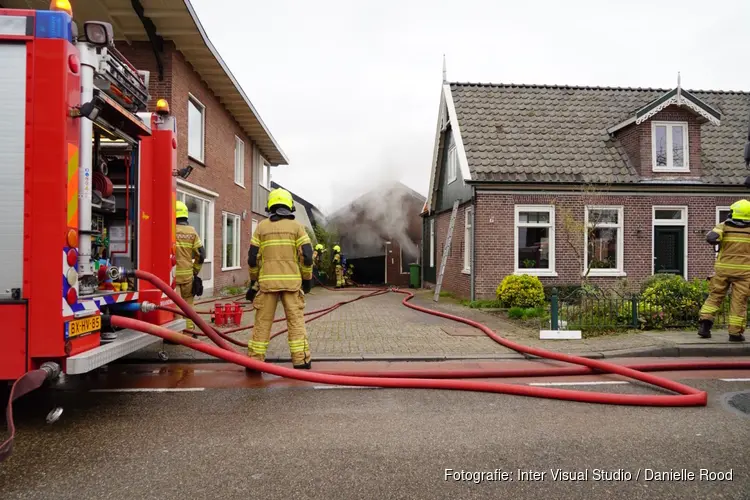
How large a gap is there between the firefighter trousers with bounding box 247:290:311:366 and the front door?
1123 cm

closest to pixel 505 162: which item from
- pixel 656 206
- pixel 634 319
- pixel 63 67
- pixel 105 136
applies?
pixel 656 206

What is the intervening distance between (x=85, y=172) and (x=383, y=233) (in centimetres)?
1860

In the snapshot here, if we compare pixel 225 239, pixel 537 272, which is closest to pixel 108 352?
pixel 537 272

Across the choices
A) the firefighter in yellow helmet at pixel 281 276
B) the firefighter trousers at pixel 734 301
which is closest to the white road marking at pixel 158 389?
the firefighter in yellow helmet at pixel 281 276

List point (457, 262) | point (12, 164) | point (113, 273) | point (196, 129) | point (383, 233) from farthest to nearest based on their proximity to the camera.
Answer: point (383, 233) < point (457, 262) < point (196, 129) < point (113, 273) < point (12, 164)

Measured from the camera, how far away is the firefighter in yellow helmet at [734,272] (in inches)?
257

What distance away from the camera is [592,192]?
1194 centimetres

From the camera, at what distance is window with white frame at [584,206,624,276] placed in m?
12.3

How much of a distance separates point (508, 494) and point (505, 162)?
10.6 metres

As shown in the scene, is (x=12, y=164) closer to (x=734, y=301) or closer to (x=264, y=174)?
(x=734, y=301)

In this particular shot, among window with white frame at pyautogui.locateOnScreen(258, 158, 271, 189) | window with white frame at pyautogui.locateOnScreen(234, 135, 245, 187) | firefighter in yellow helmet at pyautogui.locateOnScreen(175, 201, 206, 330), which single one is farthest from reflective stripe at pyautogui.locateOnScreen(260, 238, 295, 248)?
window with white frame at pyautogui.locateOnScreen(258, 158, 271, 189)

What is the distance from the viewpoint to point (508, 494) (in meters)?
2.60

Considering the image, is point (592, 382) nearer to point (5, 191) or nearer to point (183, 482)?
point (183, 482)

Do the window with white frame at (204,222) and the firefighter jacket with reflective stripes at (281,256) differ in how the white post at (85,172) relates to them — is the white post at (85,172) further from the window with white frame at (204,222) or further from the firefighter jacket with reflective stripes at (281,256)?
the window with white frame at (204,222)
